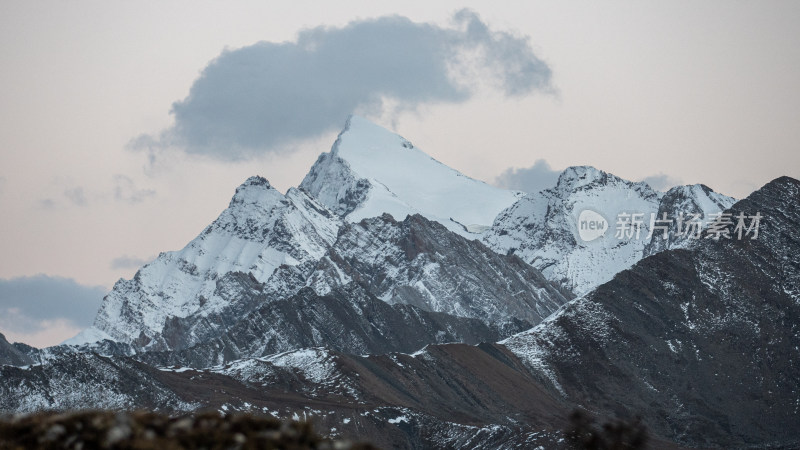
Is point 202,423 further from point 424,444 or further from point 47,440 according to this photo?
point 424,444

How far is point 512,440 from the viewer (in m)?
179

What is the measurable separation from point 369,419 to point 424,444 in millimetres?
9317

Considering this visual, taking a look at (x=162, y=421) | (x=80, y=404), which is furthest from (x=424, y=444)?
(x=162, y=421)

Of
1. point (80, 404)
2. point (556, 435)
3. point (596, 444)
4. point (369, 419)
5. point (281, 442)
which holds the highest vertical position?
point (80, 404)

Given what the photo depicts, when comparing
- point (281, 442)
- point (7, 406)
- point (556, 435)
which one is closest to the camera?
point (281, 442)

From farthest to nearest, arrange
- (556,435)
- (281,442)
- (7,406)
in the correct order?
(7,406) < (556,435) < (281,442)

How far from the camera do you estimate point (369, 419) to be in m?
191

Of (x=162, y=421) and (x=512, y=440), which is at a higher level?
(x=512, y=440)

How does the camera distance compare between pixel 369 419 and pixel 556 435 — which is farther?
pixel 369 419

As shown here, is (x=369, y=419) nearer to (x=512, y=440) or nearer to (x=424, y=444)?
(x=424, y=444)

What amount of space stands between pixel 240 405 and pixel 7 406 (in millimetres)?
34044

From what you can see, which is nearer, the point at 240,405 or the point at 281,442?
the point at 281,442

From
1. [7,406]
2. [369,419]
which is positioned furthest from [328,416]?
[7,406]

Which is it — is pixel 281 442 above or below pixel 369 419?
below
